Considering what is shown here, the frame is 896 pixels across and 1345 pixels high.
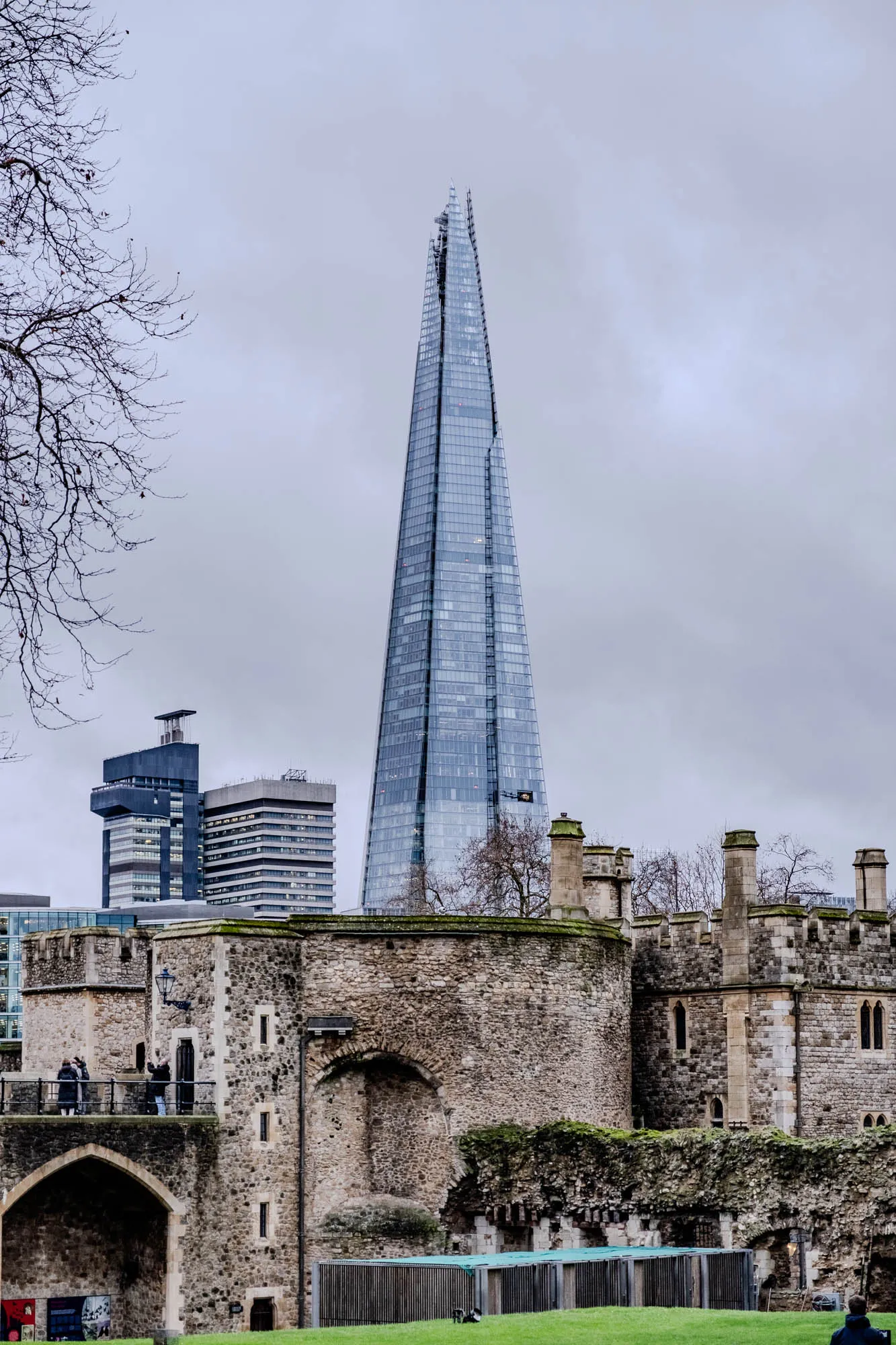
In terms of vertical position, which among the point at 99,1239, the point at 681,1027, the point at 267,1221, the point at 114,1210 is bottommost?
the point at 99,1239

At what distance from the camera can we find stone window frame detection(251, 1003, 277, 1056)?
41406mm

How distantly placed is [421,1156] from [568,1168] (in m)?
3.28

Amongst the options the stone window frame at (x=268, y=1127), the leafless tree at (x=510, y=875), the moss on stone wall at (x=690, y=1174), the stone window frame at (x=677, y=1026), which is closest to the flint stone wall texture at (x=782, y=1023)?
the stone window frame at (x=677, y=1026)

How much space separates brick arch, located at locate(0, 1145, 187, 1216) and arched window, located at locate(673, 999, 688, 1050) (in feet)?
48.5

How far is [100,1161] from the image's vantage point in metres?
39.5

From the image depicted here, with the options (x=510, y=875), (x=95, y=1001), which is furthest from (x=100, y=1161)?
(x=510, y=875)

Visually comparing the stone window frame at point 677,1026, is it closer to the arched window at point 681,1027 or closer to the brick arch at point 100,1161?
the arched window at point 681,1027

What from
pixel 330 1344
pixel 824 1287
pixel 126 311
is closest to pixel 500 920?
pixel 824 1287

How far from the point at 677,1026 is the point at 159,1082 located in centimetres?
1500

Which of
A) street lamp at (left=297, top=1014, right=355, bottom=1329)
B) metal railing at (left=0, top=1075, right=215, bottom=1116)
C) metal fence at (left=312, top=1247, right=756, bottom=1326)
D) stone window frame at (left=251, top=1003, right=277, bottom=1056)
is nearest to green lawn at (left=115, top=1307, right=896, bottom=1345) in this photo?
metal fence at (left=312, top=1247, right=756, bottom=1326)

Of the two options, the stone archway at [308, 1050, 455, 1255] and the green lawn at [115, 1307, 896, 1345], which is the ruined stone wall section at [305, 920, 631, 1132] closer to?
the stone archway at [308, 1050, 455, 1255]

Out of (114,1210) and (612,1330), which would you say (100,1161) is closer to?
(114,1210)

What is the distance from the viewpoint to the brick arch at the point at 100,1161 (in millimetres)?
38281

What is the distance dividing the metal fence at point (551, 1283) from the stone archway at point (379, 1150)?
12.9ft
